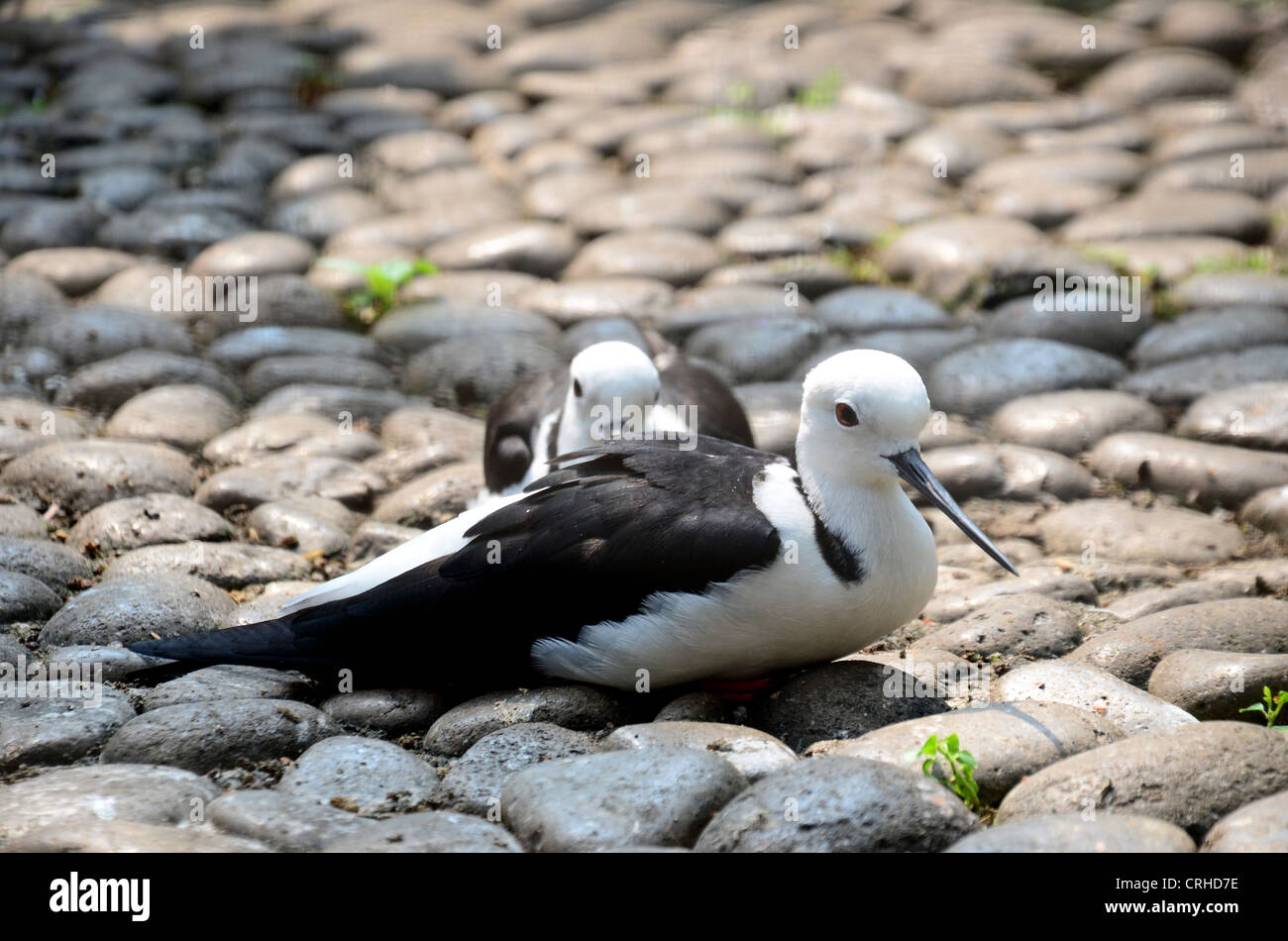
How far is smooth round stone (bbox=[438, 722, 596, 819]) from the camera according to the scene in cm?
339

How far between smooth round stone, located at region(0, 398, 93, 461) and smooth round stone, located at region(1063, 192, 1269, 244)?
206 inches

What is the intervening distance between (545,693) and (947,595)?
1564mm

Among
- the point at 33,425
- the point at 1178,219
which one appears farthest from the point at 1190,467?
the point at 33,425

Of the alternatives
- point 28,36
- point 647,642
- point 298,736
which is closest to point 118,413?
point 298,736

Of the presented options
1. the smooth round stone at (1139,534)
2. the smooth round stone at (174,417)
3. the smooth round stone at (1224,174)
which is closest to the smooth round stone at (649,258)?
the smooth round stone at (174,417)

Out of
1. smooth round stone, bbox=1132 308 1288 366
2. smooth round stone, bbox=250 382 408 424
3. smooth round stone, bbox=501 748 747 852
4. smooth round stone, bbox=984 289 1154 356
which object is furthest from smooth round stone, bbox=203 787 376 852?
smooth round stone, bbox=1132 308 1288 366

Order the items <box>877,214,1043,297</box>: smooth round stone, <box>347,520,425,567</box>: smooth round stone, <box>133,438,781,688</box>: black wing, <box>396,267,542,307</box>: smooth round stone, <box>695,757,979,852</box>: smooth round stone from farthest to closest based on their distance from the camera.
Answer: <box>877,214,1043,297</box>: smooth round stone, <box>396,267,542,307</box>: smooth round stone, <box>347,520,425,567</box>: smooth round stone, <box>133,438,781,688</box>: black wing, <box>695,757,979,852</box>: smooth round stone

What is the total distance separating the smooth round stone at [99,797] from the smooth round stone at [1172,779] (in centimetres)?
188

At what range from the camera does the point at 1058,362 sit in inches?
258

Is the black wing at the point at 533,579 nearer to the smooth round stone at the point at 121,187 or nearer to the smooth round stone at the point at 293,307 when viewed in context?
the smooth round stone at the point at 293,307

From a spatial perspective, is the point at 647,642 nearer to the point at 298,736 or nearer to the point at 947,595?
the point at 298,736

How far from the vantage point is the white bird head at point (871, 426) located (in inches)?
148

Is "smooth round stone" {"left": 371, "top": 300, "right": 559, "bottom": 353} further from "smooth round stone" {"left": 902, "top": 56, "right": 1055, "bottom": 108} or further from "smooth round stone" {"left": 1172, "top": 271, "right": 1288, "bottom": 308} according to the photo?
"smooth round stone" {"left": 902, "top": 56, "right": 1055, "bottom": 108}
